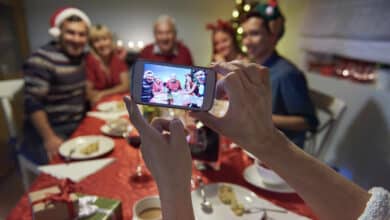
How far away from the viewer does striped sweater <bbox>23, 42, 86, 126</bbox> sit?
1711 mm

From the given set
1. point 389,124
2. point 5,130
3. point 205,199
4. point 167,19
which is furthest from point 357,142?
point 5,130

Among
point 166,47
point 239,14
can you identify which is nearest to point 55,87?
point 166,47

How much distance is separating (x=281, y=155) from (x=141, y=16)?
3440mm

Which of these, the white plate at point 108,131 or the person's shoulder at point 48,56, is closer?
the white plate at point 108,131

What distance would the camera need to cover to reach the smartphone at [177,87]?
57 centimetres

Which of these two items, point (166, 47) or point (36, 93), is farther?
point (166, 47)

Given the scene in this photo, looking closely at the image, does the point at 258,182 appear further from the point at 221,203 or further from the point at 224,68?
the point at 224,68

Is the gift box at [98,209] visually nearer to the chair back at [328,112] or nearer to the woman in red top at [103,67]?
the chair back at [328,112]

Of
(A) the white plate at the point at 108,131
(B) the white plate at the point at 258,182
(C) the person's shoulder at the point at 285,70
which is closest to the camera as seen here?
(B) the white plate at the point at 258,182

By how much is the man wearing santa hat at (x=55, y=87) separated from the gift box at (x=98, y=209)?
1048 millimetres

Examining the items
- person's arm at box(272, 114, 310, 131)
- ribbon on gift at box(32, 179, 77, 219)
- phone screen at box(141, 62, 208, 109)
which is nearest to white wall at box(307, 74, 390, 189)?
person's arm at box(272, 114, 310, 131)

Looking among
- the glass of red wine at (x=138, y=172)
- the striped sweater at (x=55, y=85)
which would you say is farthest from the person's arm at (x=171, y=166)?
the striped sweater at (x=55, y=85)

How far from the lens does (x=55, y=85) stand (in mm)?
1842

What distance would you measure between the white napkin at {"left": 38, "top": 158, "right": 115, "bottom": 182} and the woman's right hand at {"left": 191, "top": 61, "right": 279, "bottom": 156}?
0.58 metres
